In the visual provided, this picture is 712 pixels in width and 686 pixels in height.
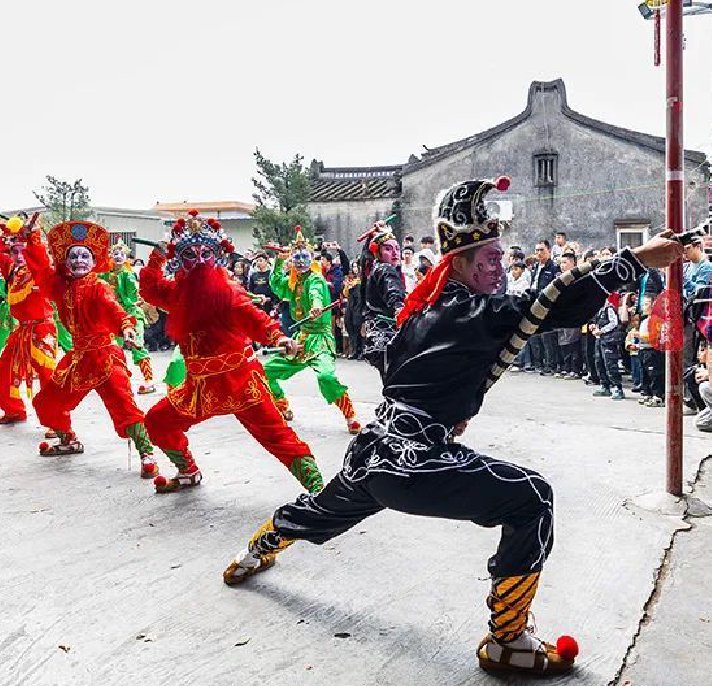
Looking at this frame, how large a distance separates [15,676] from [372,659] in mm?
1274

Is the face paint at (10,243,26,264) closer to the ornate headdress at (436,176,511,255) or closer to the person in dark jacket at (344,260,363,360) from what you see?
the person in dark jacket at (344,260,363,360)

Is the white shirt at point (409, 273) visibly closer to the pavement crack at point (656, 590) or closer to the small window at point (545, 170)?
the small window at point (545, 170)

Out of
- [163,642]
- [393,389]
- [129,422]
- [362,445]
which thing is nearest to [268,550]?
[163,642]

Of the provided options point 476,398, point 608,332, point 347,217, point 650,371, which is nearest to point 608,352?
point 608,332

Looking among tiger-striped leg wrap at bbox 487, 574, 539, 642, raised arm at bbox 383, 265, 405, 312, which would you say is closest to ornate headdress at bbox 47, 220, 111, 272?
raised arm at bbox 383, 265, 405, 312

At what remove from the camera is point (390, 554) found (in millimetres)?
3871

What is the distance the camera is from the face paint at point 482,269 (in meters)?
2.78

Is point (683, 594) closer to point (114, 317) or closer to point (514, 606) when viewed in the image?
point (514, 606)

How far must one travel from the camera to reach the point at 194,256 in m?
4.75

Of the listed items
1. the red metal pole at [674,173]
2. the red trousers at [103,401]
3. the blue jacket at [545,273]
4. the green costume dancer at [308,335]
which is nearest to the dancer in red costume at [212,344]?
the red trousers at [103,401]

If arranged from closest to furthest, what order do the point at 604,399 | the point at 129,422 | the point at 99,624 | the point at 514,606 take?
1. the point at 514,606
2. the point at 99,624
3. the point at 129,422
4. the point at 604,399

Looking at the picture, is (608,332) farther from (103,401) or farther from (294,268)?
(103,401)

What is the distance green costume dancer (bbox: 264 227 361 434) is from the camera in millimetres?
6727

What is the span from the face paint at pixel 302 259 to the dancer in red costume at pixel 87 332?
6.15 ft
